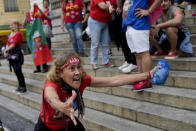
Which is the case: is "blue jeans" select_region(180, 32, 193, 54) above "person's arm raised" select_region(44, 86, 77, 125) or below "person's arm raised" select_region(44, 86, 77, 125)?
above

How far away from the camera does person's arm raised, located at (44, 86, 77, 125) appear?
1.78 m

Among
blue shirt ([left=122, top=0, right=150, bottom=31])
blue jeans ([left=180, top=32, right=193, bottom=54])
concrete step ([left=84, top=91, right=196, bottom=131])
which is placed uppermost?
blue shirt ([left=122, top=0, right=150, bottom=31])

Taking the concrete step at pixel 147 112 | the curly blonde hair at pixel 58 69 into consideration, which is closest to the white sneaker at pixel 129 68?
the concrete step at pixel 147 112

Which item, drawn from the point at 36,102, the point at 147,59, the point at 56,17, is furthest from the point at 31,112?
the point at 56,17

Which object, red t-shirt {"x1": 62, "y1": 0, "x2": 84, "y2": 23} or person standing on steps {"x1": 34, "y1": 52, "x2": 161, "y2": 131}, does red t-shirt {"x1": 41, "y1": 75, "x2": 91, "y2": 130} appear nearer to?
person standing on steps {"x1": 34, "y1": 52, "x2": 161, "y2": 131}

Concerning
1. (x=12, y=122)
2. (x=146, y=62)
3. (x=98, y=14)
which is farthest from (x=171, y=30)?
(x=12, y=122)

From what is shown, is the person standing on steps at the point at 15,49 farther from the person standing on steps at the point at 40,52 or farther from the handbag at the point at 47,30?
the handbag at the point at 47,30

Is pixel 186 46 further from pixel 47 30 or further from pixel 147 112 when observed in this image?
pixel 47 30

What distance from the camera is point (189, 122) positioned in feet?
9.43

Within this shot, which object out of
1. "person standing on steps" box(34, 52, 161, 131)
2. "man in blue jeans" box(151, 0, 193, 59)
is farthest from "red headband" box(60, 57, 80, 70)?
"man in blue jeans" box(151, 0, 193, 59)

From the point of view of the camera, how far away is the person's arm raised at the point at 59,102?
178 cm

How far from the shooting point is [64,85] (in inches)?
93.0

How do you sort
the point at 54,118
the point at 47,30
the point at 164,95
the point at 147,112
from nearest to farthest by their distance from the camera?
1. the point at 54,118
2. the point at 147,112
3. the point at 164,95
4. the point at 47,30

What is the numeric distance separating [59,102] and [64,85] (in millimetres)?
420
